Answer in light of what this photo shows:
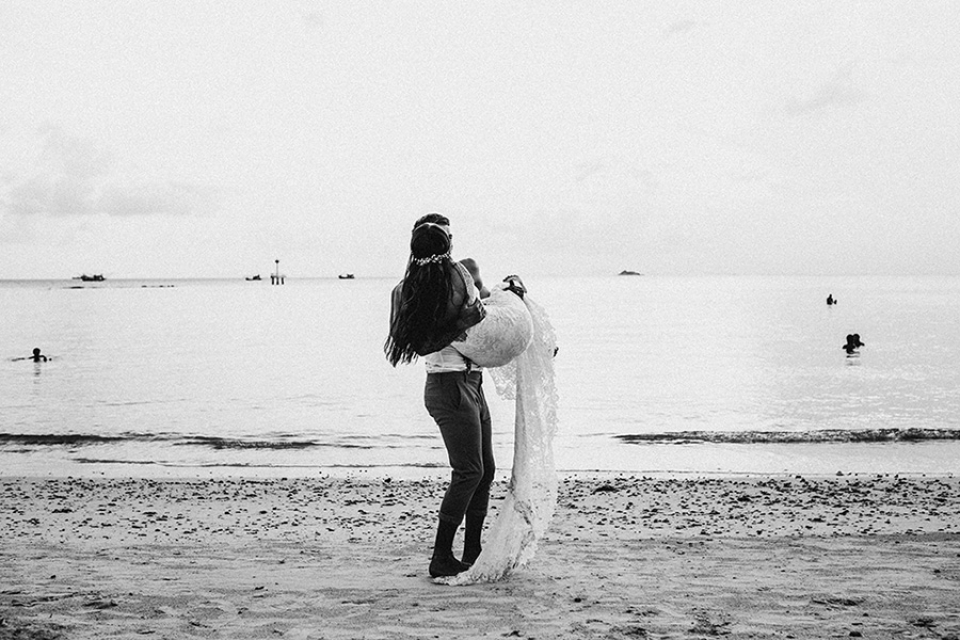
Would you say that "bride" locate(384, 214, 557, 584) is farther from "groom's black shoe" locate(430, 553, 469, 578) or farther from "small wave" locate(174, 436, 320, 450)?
"small wave" locate(174, 436, 320, 450)

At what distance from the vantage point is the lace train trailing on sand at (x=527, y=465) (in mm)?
5168

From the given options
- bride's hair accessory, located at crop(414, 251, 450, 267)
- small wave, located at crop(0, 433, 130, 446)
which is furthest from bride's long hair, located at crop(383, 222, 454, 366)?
small wave, located at crop(0, 433, 130, 446)

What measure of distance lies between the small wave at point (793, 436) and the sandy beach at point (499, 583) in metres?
6.24

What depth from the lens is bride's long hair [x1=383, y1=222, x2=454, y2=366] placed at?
4.68m

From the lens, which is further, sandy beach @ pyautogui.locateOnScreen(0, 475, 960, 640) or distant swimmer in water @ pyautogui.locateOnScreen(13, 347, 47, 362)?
distant swimmer in water @ pyautogui.locateOnScreen(13, 347, 47, 362)

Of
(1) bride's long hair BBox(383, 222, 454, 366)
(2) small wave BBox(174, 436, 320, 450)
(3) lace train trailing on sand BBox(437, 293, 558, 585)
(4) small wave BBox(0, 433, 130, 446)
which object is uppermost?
(1) bride's long hair BBox(383, 222, 454, 366)

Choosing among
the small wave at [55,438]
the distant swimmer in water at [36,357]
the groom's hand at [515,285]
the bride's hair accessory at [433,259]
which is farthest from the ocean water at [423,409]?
the bride's hair accessory at [433,259]

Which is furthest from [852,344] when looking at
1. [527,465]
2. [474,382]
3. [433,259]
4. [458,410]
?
[433,259]

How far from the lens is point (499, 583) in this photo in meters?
5.14

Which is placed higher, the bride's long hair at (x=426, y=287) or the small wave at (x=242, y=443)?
the bride's long hair at (x=426, y=287)

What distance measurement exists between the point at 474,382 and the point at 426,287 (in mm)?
670

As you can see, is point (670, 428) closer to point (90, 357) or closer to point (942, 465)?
point (942, 465)

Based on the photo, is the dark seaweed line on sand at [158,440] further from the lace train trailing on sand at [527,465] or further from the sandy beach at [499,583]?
the lace train trailing on sand at [527,465]

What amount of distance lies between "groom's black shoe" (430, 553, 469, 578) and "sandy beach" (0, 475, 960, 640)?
0.10m
